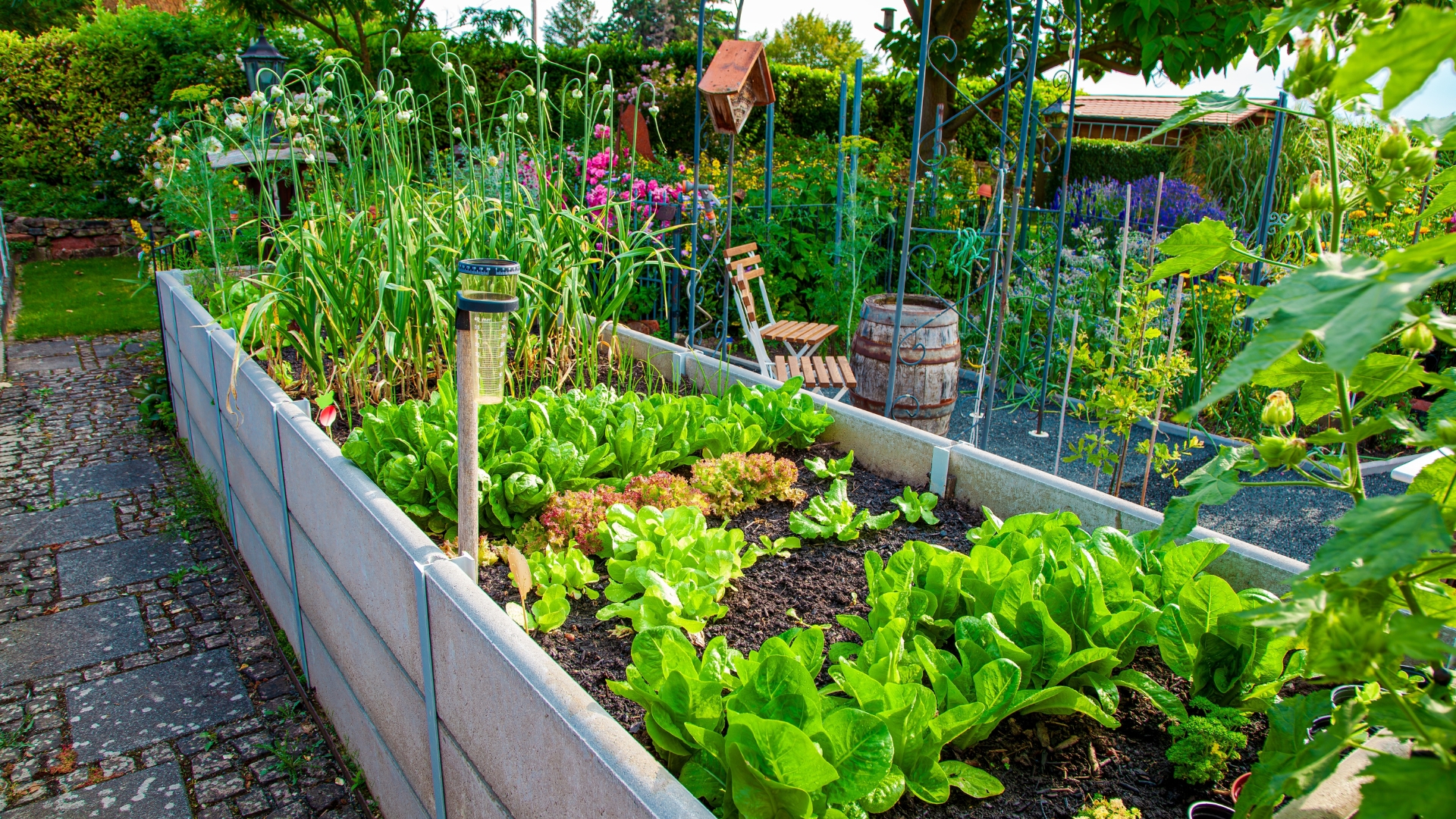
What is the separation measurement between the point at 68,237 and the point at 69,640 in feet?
29.3

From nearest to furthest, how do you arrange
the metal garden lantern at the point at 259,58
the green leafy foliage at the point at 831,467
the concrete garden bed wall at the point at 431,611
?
the concrete garden bed wall at the point at 431,611 → the green leafy foliage at the point at 831,467 → the metal garden lantern at the point at 259,58

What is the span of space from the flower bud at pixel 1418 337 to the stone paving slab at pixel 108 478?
4.54 m

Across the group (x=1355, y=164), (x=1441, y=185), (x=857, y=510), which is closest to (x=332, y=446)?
(x=857, y=510)

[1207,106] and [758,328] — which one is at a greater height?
[1207,106]

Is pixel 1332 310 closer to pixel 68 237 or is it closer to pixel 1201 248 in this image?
pixel 1201 248

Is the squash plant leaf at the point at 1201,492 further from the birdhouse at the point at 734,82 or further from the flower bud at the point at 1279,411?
the birdhouse at the point at 734,82

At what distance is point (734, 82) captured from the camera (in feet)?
10.3

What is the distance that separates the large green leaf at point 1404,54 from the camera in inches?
18.8

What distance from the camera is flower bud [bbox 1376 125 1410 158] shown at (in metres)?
0.76

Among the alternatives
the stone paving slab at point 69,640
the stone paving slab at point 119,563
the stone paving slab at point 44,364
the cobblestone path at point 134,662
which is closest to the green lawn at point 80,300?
the stone paving slab at point 44,364

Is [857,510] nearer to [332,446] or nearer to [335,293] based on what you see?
[332,446]

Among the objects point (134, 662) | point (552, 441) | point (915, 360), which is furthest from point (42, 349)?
point (915, 360)

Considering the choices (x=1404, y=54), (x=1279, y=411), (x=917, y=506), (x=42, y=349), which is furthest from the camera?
(x=42, y=349)

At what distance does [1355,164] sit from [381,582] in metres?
6.06
